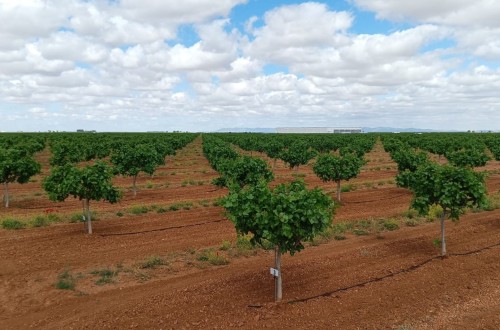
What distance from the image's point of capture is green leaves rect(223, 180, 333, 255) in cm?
1153

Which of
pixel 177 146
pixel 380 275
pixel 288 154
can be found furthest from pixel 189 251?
pixel 177 146

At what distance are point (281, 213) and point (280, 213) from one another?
0.05 meters

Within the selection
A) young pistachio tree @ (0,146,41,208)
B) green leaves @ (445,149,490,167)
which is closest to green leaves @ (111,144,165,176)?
young pistachio tree @ (0,146,41,208)

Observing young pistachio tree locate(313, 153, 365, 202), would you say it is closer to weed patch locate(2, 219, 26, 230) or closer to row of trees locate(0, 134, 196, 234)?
row of trees locate(0, 134, 196, 234)

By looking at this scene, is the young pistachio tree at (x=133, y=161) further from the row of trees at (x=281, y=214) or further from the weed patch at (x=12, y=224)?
the row of trees at (x=281, y=214)

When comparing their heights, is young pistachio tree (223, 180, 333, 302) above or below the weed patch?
above

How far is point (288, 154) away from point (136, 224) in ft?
74.8

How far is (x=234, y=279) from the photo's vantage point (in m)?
14.2

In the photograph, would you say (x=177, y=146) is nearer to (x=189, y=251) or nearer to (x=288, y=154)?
(x=288, y=154)

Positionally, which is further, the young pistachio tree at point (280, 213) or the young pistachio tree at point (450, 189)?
the young pistachio tree at point (450, 189)

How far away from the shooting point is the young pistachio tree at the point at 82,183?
64.0 feet

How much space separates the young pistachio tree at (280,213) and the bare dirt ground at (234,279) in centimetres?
166

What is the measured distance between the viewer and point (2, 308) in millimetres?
12406

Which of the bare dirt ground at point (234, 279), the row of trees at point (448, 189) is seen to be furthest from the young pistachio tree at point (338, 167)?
the row of trees at point (448, 189)
